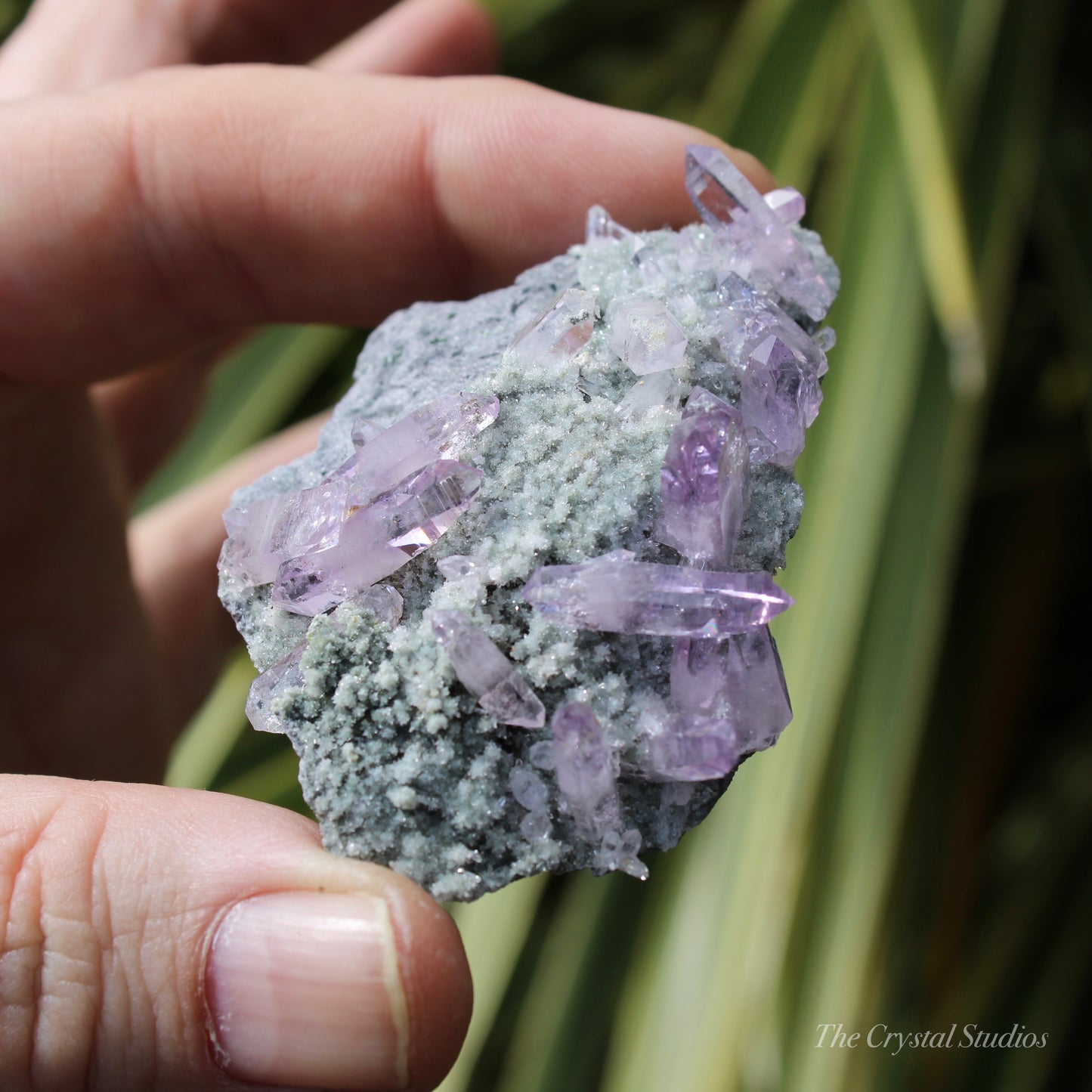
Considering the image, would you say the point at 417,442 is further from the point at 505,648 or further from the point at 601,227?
the point at 601,227

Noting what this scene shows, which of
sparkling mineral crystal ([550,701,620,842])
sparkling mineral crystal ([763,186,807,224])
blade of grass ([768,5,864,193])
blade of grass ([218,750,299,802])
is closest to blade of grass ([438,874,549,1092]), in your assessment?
blade of grass ([218,750,299,802])

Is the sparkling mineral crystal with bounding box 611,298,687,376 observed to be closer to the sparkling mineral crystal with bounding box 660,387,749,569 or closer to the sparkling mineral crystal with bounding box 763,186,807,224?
the sparkling mineral crystal with bounding box 660,387,749,569

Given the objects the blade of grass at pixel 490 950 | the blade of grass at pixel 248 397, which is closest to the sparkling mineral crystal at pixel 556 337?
the blade of grass at pixel 490 950

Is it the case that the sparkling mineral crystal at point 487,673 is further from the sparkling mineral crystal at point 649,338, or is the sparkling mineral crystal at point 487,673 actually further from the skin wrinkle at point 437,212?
the skin wrinkle at point 437,212

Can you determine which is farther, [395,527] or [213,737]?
[213,737]

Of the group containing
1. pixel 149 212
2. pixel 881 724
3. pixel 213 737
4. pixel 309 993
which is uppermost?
pixel 149 212

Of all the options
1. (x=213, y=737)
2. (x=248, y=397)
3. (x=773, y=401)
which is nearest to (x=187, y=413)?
(x=248, y=397)
